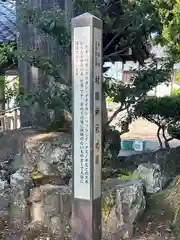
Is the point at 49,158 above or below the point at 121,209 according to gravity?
above

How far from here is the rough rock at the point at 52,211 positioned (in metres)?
3.63

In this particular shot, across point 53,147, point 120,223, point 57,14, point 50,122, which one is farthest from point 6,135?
point 120,223

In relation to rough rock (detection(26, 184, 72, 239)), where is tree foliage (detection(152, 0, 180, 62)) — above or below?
above

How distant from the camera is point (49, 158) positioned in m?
4.03

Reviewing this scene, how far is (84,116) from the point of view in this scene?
270cm

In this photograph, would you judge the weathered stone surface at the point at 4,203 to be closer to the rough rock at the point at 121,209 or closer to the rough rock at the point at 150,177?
the rough rock at the point at 121,209

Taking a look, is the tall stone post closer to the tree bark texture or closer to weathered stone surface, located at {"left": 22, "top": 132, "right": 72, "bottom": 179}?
weathered stone surface, located at {"left": 22, "top": 132, "right": 72, "bottom": 179}

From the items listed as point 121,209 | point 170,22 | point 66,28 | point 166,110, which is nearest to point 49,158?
point 121,209

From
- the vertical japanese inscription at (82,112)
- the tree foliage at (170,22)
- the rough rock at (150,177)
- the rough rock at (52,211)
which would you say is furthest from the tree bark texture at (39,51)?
the vertical japanese inscription at (82,112)

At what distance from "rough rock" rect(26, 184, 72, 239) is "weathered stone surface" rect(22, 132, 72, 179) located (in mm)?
344

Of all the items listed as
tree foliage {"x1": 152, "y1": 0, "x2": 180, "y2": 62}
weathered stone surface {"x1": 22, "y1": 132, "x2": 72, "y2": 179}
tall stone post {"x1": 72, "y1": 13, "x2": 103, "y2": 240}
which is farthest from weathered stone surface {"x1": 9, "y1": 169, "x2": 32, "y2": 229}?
tree foliage {"x1": 152, "y1": 0, "x2": 180, "y2": 62}

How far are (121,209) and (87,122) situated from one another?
1.19m

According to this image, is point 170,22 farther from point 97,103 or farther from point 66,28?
point 97,103

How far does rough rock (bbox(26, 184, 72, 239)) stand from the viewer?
3629 millimetres
